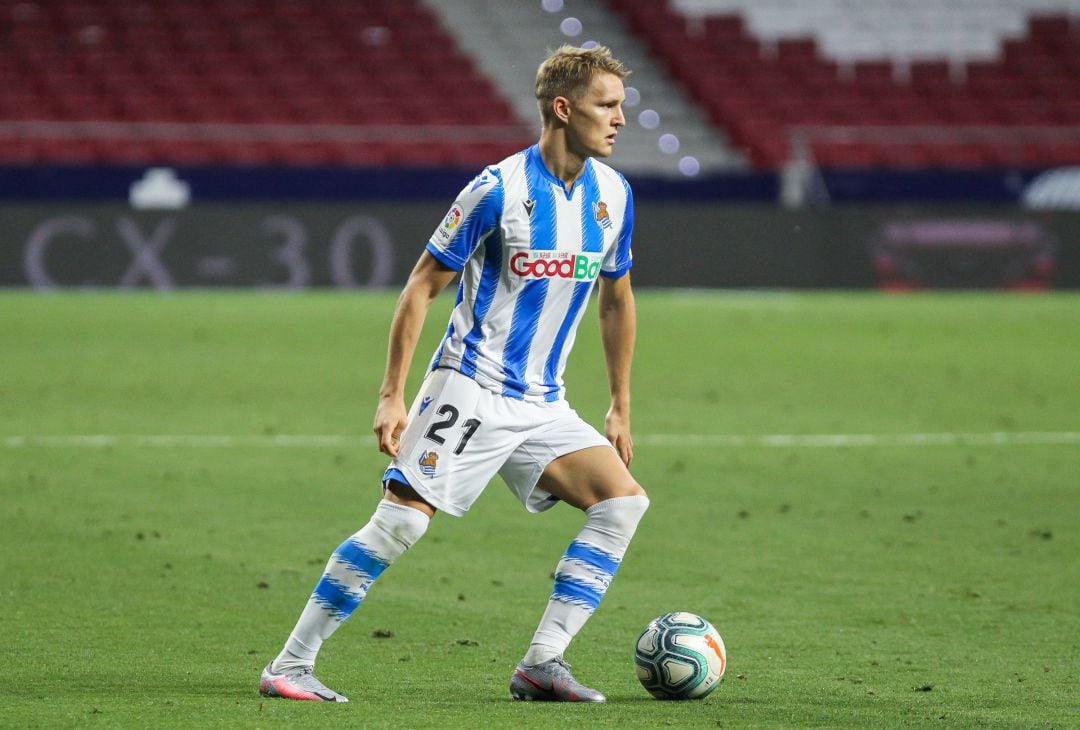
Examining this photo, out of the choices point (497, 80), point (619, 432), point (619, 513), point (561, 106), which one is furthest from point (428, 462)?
point (497, 80)

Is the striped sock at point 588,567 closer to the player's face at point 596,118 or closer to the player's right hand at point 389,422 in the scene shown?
the player's right hand at point 389,422

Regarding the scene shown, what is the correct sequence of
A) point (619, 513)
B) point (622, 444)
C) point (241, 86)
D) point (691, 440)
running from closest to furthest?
point (619, 513), point (622, 444), point (691, 440), point (241, 86)

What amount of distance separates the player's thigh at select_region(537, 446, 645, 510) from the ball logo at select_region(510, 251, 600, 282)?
0.53 metres

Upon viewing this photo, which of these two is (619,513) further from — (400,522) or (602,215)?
(602,215)

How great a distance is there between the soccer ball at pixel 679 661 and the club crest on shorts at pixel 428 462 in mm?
837

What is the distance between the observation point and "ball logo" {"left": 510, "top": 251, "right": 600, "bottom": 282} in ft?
16.4

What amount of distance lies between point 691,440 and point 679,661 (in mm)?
6270

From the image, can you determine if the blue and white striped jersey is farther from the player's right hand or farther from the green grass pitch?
the green grass pitch

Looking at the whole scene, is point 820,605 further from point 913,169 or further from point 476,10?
point 476,10

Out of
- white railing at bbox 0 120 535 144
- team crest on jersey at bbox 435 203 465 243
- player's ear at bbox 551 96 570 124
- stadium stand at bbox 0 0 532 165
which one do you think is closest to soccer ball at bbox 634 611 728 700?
team crest on jersey at bbox 435 203 465 243

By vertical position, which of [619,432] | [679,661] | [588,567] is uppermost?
[619,432]

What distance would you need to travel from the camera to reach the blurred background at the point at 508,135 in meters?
23.1

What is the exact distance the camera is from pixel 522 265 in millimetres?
5004

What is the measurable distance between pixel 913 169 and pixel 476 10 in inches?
352
